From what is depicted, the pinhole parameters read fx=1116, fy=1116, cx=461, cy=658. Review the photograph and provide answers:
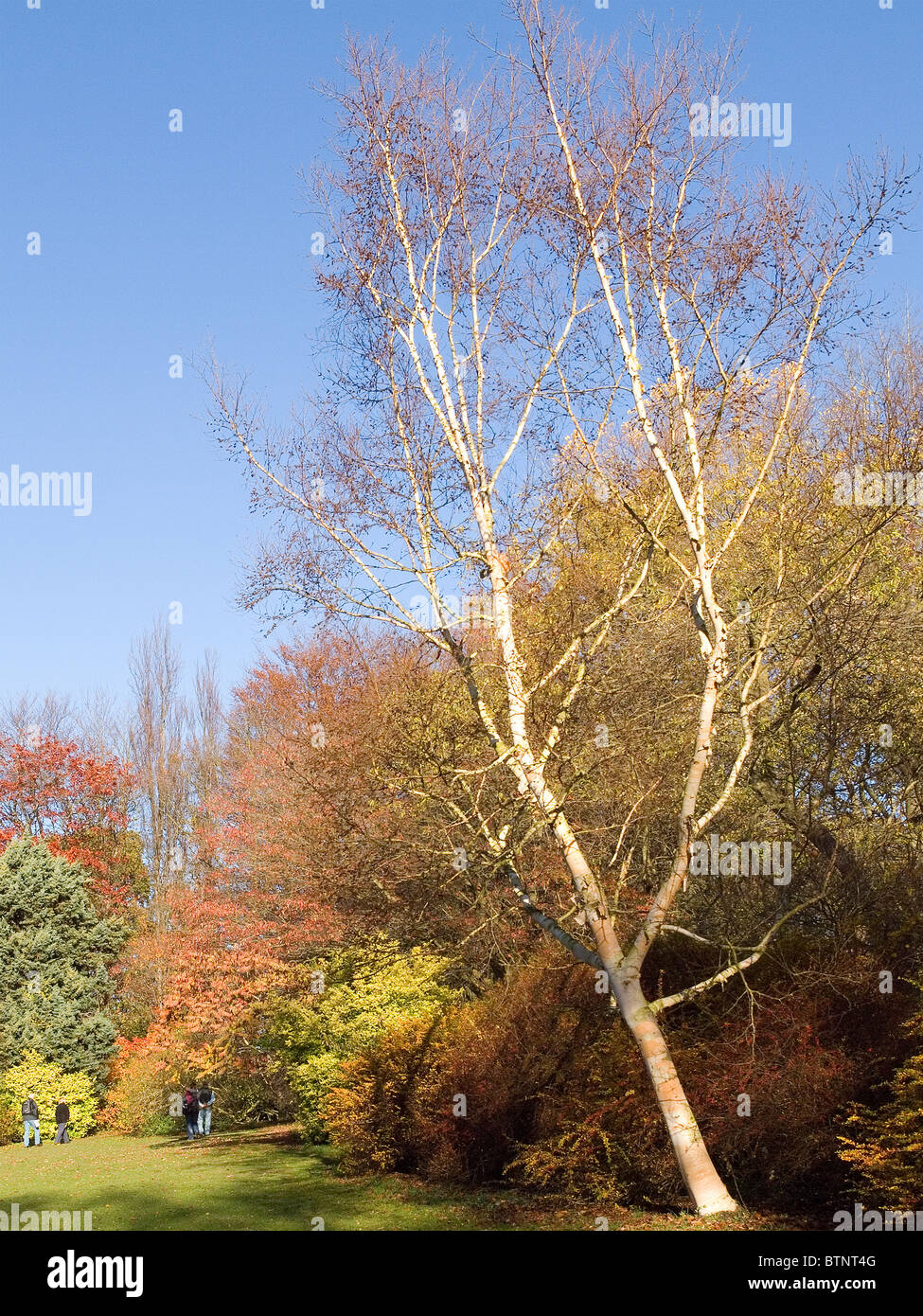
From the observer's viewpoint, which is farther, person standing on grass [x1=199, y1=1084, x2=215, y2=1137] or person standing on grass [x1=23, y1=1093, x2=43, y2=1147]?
person standing on grass [x1=23, y1=1093, x2=43, y2=1147]

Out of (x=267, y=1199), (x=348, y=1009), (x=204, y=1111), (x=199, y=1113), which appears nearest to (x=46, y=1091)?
(x=199, y=1113)

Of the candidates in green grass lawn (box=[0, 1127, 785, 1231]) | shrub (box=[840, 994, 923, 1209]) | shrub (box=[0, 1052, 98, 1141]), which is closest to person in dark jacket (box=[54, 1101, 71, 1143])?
shrub (box=[0, 1052, 98, 1141])

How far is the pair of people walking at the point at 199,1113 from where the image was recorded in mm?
23328

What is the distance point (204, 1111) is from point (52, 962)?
9.01 meters

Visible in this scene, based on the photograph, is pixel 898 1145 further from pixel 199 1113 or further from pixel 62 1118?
pixel 62 1118

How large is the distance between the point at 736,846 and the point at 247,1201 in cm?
659

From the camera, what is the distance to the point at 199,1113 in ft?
77.2

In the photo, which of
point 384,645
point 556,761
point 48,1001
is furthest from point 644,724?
point 48,1001

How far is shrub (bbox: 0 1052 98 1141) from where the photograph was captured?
27.6m

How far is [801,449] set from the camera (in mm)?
15625

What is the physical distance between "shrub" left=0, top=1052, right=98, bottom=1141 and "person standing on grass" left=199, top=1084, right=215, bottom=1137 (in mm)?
6095

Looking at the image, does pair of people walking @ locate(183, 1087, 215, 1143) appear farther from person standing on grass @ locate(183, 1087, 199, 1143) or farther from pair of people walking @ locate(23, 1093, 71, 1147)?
pair of people walking @ locate(23, 1093, 71, 1147)
